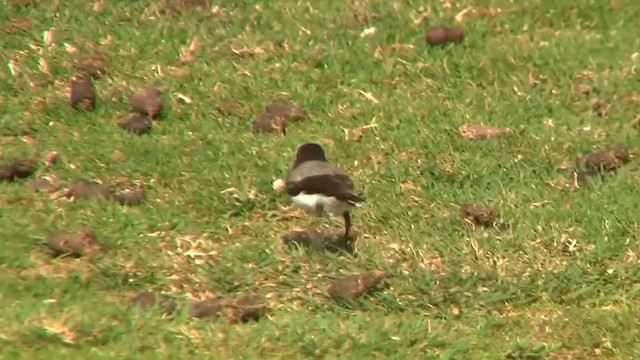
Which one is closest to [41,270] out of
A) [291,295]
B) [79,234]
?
[79,234]

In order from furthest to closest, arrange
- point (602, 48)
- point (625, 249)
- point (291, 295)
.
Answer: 1. point (602, 48)
2. point (625, 249)
3. point (291, 295)

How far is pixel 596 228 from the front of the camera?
6.38 m

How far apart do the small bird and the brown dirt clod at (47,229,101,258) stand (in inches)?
38.4

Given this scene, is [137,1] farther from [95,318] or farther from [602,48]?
[95,318]

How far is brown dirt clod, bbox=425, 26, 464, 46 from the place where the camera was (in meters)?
8.55

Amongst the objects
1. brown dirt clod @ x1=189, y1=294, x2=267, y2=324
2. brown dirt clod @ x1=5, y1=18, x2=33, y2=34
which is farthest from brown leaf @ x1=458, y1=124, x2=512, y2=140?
brown dirt clod @ x1=5, y1=18, x2=33, y2=34

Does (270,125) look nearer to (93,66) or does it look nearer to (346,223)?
(93,66)

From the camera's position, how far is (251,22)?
348 inches

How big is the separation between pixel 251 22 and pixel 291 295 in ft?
11.2

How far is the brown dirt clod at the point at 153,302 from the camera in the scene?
5.54m

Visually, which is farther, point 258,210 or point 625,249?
point 258,210

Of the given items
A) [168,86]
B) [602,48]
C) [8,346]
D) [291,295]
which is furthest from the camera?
[602,48]

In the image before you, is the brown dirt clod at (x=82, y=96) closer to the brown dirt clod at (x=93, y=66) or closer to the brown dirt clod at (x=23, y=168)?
the brown dirt clod at (x=93, y=66)

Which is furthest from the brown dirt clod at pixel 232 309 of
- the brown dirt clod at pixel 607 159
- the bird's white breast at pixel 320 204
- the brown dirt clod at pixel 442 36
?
the brown dirt clod at pixel 442 36
